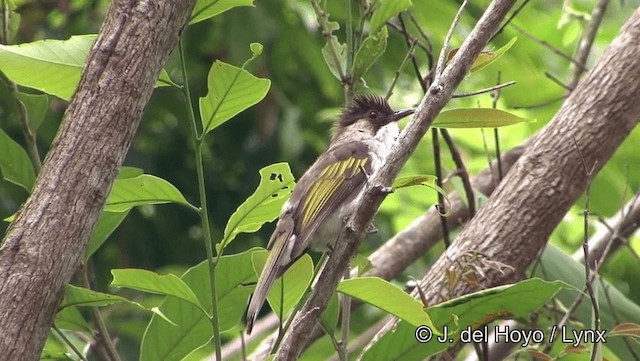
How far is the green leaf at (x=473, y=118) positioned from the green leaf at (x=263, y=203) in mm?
452

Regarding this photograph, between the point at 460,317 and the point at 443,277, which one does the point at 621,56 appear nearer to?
the point at 443,277

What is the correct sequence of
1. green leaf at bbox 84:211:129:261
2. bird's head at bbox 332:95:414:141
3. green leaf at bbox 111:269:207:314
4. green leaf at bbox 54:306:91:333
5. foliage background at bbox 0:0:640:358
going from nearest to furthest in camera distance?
green leaf at bbox 111:269:207:314
green leaf at bbox 54:306:91:333
green leaf at bbox 84:211:129:261
bird's head at bbox 332:95:414:141
foliage background at bbox 0:0:640:358

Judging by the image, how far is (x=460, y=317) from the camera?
3.07 metres

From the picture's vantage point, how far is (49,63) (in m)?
→ 2.79

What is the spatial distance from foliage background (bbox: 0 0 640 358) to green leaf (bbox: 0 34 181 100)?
2.44m

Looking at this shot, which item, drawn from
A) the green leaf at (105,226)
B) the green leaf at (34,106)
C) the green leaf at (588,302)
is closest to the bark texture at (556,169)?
the green leaf at (588,302)

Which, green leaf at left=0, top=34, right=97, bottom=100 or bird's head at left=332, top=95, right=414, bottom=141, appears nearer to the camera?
green leaf at left=0, top=34, right=97, bottom=100

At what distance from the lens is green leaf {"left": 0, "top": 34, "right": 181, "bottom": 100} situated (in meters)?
2.75

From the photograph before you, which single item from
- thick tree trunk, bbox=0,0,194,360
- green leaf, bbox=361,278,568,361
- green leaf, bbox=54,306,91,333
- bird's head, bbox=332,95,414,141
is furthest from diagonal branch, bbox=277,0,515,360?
bird's head, bbox=332,95,414,141

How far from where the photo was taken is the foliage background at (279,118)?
17.6ft

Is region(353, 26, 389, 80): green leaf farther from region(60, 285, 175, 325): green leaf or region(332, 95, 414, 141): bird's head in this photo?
region(332, 95, 414, 141): bird's head

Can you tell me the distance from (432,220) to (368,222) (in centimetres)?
251

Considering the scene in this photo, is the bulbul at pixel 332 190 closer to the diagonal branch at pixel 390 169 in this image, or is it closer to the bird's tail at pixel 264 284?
the bird's tail at pixel 264 284

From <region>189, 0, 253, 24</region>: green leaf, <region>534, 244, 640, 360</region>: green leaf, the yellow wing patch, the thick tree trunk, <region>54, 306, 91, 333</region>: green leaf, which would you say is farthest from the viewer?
<region>534, 244, 640, 360</region>: green leaf
